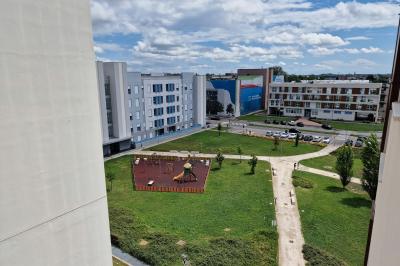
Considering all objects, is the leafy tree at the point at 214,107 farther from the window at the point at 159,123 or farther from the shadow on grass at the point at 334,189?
the shadow on grass at the point at 334,189

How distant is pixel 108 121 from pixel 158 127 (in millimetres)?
11720

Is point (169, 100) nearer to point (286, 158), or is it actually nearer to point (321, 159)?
point (286, 158)

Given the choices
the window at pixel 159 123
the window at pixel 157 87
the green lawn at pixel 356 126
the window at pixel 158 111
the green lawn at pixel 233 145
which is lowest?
the green lawn at pixel 233 145

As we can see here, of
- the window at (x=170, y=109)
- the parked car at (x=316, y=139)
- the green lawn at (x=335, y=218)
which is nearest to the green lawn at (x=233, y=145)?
the parked car at (x=316, y=139)

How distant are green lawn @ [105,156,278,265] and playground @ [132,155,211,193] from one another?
1188mm

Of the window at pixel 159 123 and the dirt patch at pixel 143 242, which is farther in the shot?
the window at pixel 159 123

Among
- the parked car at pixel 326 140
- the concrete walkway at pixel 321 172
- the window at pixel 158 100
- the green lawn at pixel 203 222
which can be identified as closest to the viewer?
the green lawn at pixel 203 222

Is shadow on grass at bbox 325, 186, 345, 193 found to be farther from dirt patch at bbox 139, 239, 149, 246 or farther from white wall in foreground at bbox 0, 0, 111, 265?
white wall in foreground at bbox 0, 0, 111, 265

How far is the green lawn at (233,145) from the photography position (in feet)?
147

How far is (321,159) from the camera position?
40688 mm

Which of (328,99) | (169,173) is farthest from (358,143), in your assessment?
(169,173)

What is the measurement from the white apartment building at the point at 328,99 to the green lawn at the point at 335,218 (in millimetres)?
46333

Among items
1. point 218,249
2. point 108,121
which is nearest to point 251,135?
point 108,121

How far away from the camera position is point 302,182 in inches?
1220
